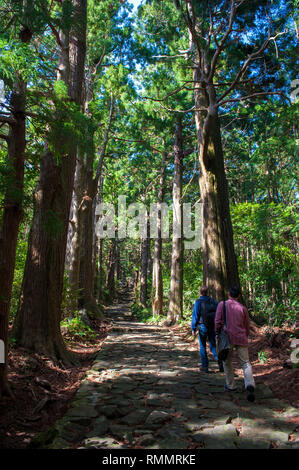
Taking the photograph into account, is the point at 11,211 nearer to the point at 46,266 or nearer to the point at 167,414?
the point at 46,266

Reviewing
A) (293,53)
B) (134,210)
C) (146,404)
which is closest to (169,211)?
(134,210)

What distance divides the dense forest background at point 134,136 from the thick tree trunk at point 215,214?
33 mm

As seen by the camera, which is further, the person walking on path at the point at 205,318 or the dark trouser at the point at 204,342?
the person walking on path at the point at 205,318

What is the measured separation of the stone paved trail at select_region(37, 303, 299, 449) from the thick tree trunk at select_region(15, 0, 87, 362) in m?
1.25

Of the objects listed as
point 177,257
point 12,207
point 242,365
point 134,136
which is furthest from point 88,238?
point 242,365

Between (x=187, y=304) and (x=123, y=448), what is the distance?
597 inches

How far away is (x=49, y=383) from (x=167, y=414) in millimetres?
2232

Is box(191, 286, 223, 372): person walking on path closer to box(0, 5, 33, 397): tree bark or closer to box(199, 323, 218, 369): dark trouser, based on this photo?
box(199, 323, 218, 369): dark trouser

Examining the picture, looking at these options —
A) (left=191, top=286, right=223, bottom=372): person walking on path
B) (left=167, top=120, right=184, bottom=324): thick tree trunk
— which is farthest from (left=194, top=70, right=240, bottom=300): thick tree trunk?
(left=167, top=120, right=184, bottom=324): thick tree trunk

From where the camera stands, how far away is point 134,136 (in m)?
16.4

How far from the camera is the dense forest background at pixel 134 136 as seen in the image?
4.23 metres

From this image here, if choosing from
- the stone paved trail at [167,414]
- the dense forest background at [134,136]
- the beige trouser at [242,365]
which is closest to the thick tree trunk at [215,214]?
the dense forest background at [134,136]

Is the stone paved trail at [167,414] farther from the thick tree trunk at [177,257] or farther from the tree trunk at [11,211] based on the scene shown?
the thick tree trunk at [177,257]

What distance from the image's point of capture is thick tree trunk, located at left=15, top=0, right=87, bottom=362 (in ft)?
20.5
